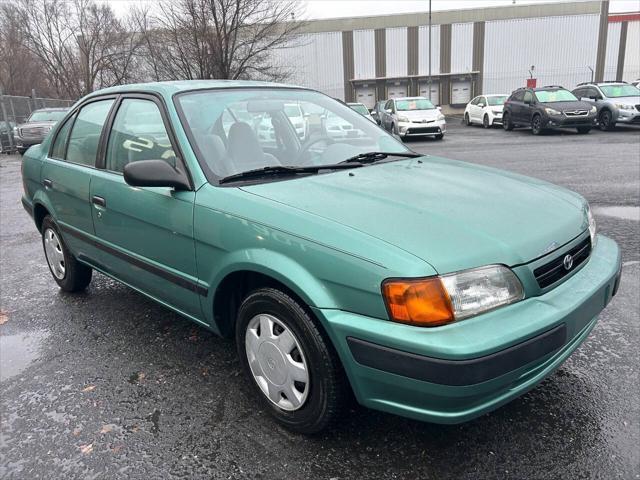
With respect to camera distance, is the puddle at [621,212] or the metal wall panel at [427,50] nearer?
the puddle at [621,212]

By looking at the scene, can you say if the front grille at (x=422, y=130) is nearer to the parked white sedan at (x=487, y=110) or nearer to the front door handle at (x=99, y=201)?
the parked white sedan at (x=487, y=110)

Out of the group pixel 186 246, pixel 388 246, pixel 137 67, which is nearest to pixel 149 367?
pixel 186 246

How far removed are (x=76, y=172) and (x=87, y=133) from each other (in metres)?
0.30

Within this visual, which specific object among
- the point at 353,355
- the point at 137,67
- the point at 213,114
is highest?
the point at 137,67

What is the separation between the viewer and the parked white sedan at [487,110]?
21797 millimetres

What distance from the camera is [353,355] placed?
78.7 inches

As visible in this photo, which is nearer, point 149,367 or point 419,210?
point 419,210

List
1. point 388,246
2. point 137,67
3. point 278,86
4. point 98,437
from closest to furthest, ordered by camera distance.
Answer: point 388,246 → point 98,437 → point 278,86 → point 137,67

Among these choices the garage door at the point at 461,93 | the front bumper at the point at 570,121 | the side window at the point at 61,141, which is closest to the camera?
the side window at the point at 61,141

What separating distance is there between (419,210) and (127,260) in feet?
6.26

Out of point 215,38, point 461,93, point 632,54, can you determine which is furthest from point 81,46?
point 632,54

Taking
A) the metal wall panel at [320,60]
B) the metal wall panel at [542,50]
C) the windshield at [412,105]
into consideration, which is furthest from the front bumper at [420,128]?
the metal wall panel at [542,50]

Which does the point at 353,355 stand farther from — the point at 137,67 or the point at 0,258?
the point at 137,67

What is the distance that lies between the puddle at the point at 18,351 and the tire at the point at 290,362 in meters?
1.62
